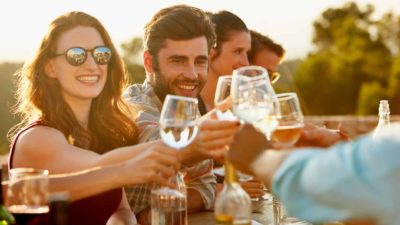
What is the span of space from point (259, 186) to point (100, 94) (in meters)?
0.83

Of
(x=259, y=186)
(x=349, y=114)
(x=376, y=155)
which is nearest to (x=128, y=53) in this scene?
(x=349, y=114)

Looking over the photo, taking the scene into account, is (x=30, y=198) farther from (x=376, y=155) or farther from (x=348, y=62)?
(x=348, y=62)

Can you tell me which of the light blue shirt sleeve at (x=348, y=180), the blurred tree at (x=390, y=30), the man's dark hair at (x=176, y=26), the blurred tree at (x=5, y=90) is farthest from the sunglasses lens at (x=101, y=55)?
the blurred tree at (x=390, y=30)

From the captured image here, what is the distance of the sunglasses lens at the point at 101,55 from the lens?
11.1ft

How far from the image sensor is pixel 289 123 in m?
2.60

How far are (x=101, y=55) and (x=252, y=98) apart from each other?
109 centimetres

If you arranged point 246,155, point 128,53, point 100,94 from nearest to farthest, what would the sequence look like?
point 246,155 < point 100,94 < point 128,53

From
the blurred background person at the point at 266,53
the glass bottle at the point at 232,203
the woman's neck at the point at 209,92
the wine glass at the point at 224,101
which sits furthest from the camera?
the blurred background person at the point at 266,53

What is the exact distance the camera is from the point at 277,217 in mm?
3266

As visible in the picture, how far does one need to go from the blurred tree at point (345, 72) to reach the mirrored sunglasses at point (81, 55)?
110ft

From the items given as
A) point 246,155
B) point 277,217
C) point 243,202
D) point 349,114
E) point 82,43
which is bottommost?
point 349,114

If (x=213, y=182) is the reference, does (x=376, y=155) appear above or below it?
above

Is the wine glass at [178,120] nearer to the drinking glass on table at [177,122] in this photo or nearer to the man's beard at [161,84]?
the drinking glass on table at [177,122]

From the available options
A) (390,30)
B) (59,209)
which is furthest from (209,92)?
(390,30)
